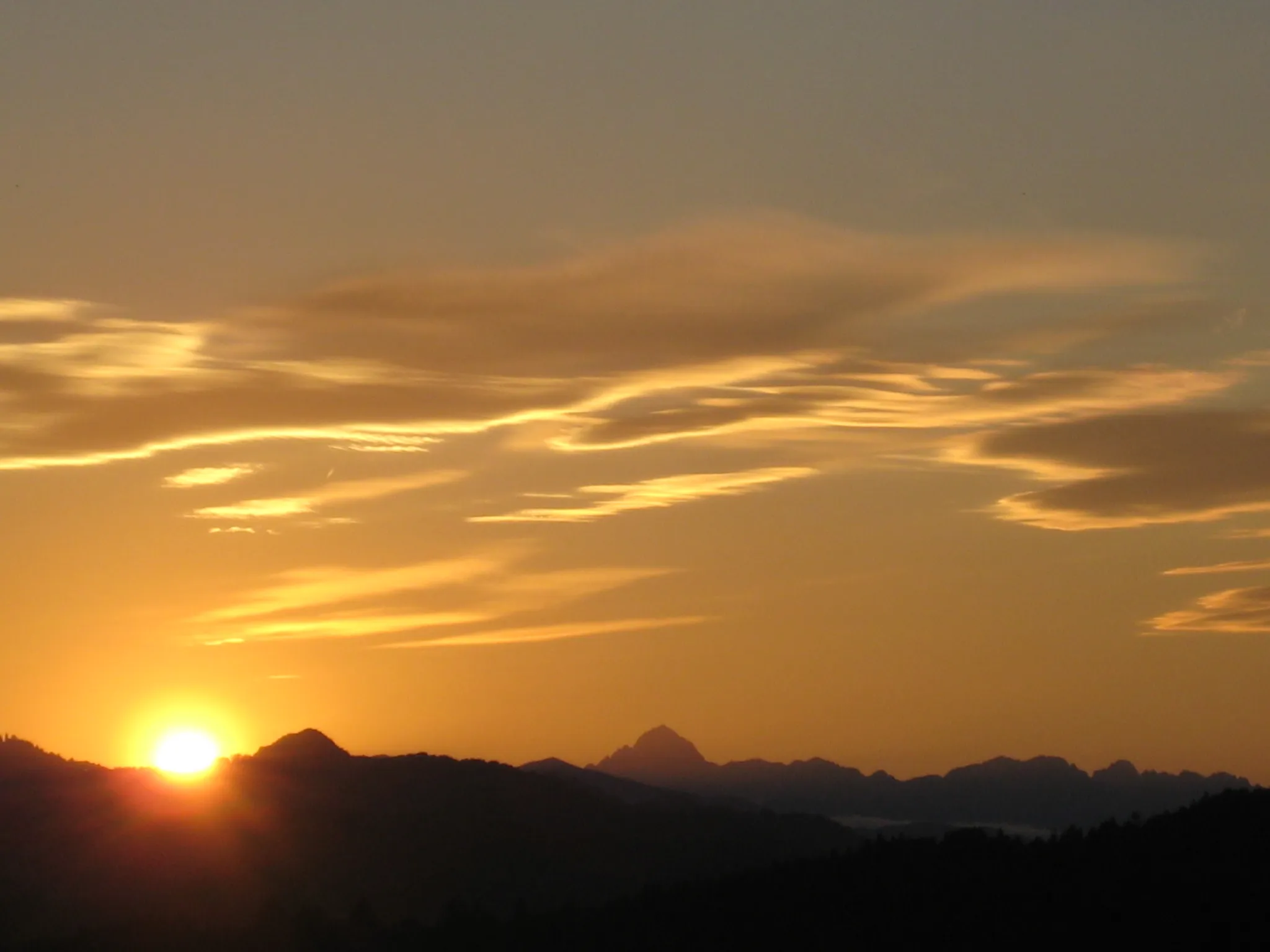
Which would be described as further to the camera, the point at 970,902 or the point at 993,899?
the point at 970,902

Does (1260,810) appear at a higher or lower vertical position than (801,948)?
higher

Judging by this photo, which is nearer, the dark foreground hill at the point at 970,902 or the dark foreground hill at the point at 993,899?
the dark foreground hill at the point at 993,899

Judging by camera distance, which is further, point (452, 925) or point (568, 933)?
point (452, 925)

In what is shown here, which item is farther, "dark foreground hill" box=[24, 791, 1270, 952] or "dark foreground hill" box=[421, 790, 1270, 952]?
"dark foreground hill" box=[24, 791, 1270, 952]

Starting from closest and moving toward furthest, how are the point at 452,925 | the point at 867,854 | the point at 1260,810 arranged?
the point at 1260,810 → the point at 867,854 → the point at 452,925

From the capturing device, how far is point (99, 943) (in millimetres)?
193250

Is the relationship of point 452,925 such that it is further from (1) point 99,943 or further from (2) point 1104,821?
(2) point 1104,821

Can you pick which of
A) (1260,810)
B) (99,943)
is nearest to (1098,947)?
(1260,810)

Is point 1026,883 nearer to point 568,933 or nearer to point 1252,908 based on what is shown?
point 1252,908

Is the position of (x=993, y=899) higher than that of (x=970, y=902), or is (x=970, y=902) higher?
(x=993, y=899)

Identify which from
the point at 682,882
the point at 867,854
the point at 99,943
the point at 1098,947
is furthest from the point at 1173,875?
the point at 99,943

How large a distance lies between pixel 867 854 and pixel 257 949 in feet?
244

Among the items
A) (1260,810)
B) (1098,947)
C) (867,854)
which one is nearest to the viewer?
(1098,947)

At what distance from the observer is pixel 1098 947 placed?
10831 cm
